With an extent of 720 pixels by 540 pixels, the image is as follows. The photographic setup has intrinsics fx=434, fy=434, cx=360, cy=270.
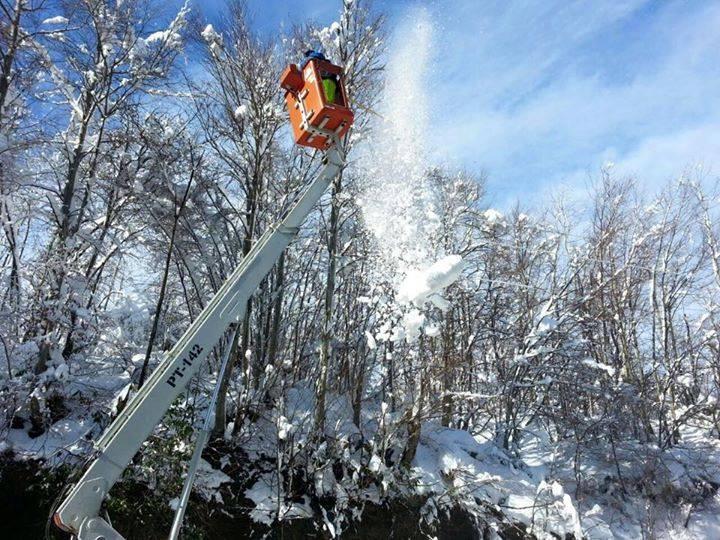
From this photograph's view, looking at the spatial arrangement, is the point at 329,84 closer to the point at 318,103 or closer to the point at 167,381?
the point at 318,103

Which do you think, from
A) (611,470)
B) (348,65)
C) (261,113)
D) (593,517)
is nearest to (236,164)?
(261,113)

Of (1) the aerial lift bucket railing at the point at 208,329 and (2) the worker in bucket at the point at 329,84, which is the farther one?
(2) the worker in bucket at the point at 329,84

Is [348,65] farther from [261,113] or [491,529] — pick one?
[491,529]

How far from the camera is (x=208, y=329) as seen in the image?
3.85 metres

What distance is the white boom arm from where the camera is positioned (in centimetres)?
326

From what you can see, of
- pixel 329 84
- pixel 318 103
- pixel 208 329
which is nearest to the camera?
pixel 208 329

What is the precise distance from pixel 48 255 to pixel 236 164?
385 cm

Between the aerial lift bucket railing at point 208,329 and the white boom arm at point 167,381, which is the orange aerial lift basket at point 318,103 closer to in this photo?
the aerial lift bucket railing at point 208,329

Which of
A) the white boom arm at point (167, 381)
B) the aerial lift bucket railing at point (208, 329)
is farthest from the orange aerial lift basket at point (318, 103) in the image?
the white boom arm at point (167, 381)

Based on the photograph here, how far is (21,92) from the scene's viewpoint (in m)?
7.23

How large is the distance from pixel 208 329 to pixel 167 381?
1.75 feet

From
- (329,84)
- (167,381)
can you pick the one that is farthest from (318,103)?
(167,381)

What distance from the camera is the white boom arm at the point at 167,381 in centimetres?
326

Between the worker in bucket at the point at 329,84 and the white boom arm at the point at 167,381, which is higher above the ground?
the worker in bucket at the point at 329,84
